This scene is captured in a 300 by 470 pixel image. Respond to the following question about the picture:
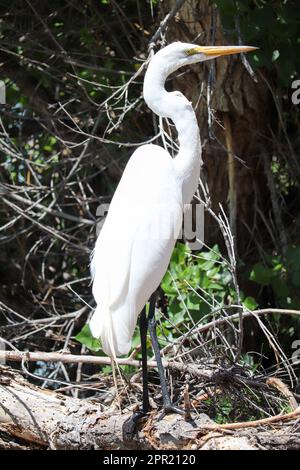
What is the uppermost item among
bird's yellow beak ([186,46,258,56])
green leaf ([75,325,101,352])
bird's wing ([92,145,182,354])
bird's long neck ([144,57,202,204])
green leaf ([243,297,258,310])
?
bird's yellow beak ([186,46,258,56])

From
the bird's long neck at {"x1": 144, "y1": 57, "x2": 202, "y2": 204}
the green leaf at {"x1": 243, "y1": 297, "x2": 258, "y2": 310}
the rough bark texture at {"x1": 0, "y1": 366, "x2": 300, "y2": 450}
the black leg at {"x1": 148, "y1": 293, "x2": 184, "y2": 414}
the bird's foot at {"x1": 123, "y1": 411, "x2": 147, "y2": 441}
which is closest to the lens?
the rough bark texture at {"x1": 0, "y1": 366, "x2": 300, "y2": 450}

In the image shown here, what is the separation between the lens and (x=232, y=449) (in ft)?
7.04

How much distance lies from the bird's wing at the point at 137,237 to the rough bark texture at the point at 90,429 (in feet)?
0.87

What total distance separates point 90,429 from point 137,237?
56 cm

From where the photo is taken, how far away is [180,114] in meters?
2.69

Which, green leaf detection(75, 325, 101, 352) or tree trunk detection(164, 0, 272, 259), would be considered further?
tree trunk detection(164, 0, 272, 259)

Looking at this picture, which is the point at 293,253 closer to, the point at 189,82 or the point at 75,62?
the point at 189,82

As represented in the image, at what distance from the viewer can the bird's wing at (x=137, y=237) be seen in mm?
2494

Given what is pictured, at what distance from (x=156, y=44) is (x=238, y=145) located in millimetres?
593

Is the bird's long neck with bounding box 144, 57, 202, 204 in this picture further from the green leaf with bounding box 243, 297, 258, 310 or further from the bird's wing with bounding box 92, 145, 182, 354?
the green leaf with bounding box 243, 297, 258, 310

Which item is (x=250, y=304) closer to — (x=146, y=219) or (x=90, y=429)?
(x=146, y=219)

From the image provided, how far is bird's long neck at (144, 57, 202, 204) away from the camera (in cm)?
269

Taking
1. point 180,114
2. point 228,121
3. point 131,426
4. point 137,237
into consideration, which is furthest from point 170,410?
point 228,121

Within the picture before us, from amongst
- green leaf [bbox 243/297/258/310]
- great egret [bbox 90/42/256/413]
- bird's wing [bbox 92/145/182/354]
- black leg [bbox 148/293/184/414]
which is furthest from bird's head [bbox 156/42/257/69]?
green leaf [bbox 243/297/258/310]
